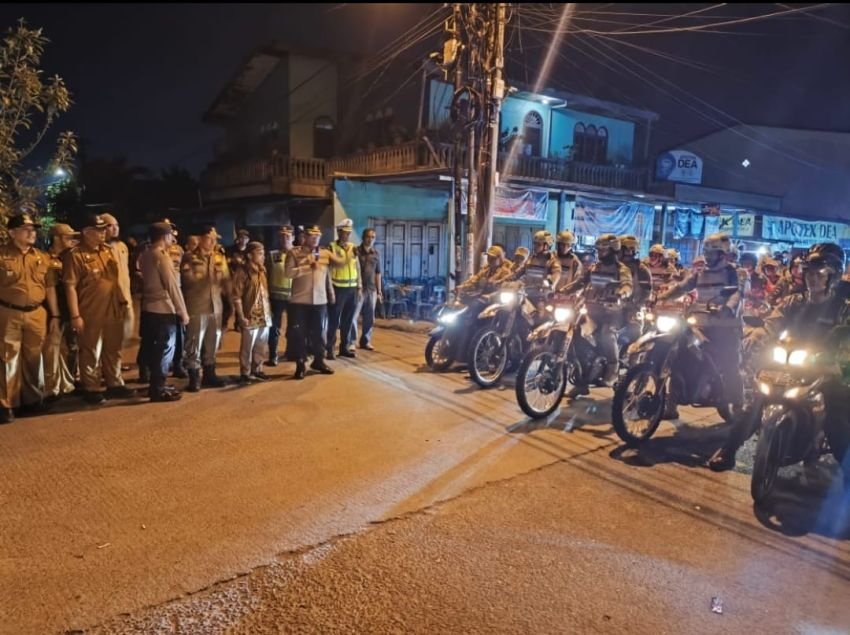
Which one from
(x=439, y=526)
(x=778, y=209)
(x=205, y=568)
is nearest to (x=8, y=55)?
(x=205, y=568)

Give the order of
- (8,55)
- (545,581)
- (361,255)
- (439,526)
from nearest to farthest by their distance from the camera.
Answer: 1. (545,581)
2. (439,526)
3. (8,55)
4. (361,255)

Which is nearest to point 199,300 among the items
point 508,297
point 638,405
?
point 508,297

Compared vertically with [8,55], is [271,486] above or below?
below

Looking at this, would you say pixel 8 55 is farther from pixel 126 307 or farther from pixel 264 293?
pixel 264 293

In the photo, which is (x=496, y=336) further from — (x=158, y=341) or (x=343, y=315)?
(x=158, y=341)

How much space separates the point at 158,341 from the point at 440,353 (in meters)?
3.73

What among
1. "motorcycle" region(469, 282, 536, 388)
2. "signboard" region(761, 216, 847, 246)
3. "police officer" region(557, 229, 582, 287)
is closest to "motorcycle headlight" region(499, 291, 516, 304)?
"motorcycle" region(469, 282, 536, 388)

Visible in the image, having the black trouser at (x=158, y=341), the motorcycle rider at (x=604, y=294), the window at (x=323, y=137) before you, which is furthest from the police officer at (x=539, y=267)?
the window at (x=323, y=137)

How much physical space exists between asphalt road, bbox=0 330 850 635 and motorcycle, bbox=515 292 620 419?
1.05ft

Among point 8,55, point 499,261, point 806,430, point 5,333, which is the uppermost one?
point 8,55

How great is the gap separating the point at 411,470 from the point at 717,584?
2.35 meters

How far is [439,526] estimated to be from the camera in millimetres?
4047

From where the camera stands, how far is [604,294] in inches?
281

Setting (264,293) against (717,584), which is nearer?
(717,584)
